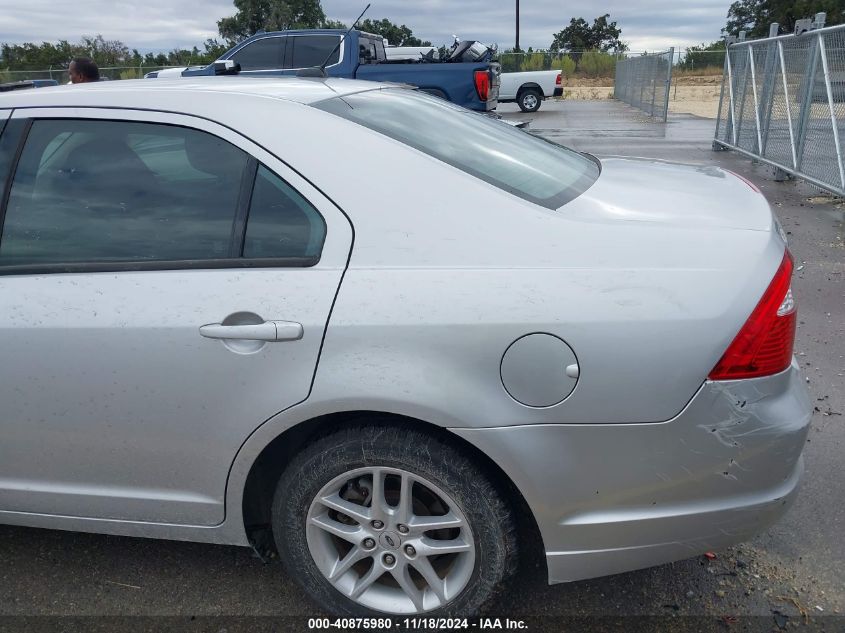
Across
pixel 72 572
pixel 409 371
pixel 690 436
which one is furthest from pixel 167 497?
pixel 690 436

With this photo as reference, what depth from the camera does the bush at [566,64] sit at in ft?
116

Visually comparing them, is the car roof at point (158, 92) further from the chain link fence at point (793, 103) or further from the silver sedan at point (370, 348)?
the chain link fence at point (793, 103)

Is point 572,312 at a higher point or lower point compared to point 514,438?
higher

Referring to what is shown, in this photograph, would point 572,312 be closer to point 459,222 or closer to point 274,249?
point 459,222

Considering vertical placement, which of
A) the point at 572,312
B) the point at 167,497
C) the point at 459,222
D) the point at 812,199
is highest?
the point at 459,222

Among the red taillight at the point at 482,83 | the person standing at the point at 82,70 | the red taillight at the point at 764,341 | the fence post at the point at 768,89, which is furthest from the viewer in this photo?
the red taillight at the point at 482,83

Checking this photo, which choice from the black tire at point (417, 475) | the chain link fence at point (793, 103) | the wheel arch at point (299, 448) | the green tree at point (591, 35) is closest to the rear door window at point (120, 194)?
the wheel arch at point (299, 448)

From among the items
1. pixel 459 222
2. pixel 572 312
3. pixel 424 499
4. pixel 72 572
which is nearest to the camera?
pixel 572 312

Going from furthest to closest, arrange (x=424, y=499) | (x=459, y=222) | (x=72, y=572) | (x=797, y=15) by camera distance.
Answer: (x=797, y=15) → (x=72, y=572) → (x=424, y=499) → (x=459, y=222)

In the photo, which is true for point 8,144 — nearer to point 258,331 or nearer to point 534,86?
point 258,331

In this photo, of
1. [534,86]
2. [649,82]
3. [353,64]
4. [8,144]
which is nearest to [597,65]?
[534,86]

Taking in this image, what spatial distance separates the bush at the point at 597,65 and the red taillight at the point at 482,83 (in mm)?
25387

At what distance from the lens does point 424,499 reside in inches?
90.8

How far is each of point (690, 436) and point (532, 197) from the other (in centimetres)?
85
